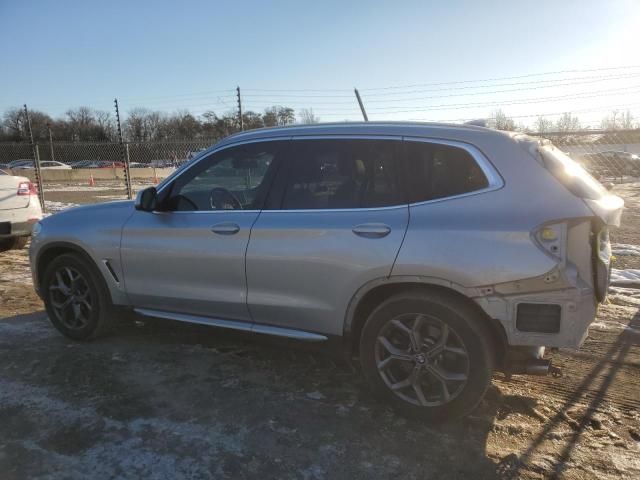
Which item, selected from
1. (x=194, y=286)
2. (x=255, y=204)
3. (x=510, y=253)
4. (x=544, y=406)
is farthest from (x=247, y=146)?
(x=544, y=406)

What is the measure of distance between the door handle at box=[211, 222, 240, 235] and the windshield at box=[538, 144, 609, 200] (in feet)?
6.63

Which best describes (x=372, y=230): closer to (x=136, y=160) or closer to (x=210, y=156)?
(x=210, y=156)

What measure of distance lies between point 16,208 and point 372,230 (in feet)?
22.8

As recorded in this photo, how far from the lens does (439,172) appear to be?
3135 millimetres

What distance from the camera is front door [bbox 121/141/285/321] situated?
146 inches

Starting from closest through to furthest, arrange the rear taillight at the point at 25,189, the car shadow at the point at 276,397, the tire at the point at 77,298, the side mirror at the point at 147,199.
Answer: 1. the car shadow at the point at 276,397
2. the side mirror at the point at 147,199
3. the tire at the point at 77,298
4. the rear taillight at the point at 25,189

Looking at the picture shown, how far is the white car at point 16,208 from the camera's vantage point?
25.6 feet

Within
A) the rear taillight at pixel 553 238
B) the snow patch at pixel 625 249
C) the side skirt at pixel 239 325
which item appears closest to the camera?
the rear taillight at pixel 553 238

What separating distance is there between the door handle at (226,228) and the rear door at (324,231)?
16 cm

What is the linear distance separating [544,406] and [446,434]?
0.79 meters

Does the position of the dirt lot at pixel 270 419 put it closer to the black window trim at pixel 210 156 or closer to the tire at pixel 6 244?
the black window trim at pixel 210 156

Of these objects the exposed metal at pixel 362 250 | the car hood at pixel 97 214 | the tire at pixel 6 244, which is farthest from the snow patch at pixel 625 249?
the tire at pixel 6 244

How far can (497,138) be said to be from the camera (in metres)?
3.06

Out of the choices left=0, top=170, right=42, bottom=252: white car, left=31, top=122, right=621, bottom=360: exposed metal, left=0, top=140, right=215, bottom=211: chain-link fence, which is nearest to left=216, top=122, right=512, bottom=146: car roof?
left=31, top=122, right=621, bottom=360: exposed metal
